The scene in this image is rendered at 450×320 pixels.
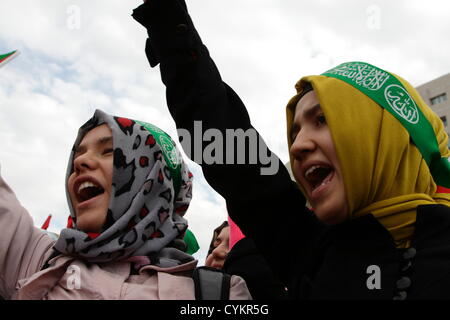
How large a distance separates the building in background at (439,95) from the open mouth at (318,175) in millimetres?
33582

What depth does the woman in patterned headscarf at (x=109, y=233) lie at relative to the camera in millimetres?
1797

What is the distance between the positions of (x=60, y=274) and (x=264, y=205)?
0.91m

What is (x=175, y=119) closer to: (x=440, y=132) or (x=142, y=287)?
(x=142, y=287)

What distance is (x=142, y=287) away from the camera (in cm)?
183

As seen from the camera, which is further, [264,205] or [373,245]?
[264,205]

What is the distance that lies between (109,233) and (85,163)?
0.42m

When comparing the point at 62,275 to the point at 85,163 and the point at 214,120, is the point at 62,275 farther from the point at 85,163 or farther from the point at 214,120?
the point at 214,120

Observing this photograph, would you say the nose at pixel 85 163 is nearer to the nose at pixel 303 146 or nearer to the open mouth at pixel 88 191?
the open mouth at pixel 88 191

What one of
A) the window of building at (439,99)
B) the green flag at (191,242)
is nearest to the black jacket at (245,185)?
the green flag at (191,242)

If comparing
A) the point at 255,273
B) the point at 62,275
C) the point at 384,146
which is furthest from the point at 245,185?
the point at 62,275

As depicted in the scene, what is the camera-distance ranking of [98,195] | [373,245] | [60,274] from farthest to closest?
[98,195], [60,274], [373,245]

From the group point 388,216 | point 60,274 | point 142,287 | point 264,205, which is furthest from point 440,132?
point 60,274

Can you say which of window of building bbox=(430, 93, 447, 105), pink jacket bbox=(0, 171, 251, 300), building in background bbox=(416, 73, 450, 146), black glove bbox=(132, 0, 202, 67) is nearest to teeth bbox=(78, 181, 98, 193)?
pink jacket bbox=(0, 171, 251, 300)

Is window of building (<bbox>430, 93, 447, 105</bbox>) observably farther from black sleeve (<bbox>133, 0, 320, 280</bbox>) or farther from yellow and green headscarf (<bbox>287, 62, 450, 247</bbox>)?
black sleeve (<bbox>133, 0, 320, 280</bbox>)
